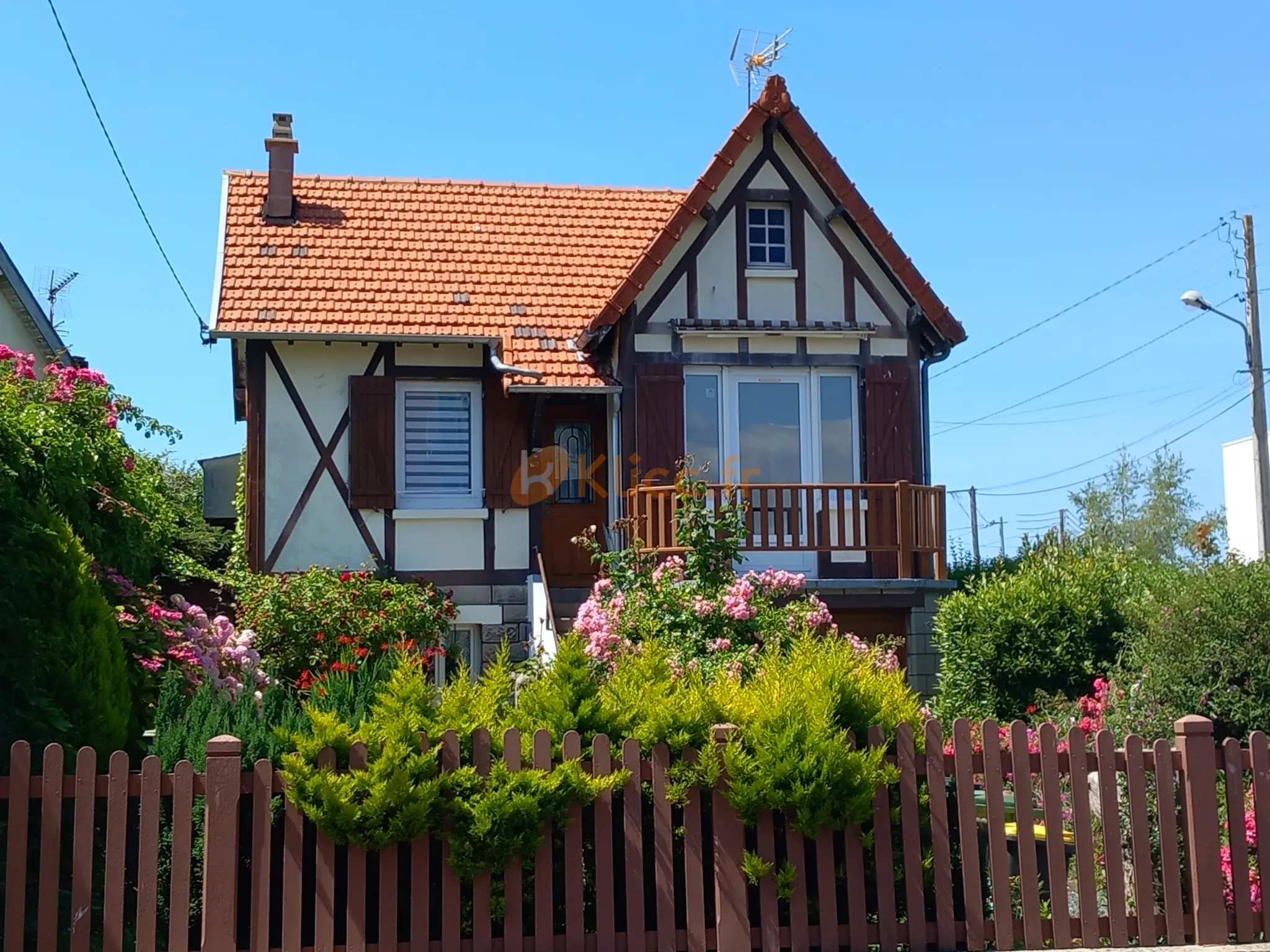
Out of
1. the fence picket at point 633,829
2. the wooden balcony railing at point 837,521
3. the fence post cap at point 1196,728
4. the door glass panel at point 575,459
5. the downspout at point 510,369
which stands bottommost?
the fence picket at point 633,829

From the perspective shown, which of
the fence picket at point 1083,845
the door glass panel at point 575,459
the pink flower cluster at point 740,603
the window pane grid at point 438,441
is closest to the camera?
the fence picket at point 1083,845

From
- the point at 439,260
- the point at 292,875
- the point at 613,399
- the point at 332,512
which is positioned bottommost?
the point at 292,875

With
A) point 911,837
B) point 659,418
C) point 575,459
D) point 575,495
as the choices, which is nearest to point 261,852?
point 911,837

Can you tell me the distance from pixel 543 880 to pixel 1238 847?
3546mm

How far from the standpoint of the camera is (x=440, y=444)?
16109 mm

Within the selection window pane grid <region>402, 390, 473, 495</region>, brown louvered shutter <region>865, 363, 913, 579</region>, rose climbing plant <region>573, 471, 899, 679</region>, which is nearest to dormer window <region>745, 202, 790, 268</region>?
brown louvered shutter <region>865, 363, 913, 579</region>

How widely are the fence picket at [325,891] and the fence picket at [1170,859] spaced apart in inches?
162

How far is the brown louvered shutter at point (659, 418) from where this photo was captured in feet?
49.8

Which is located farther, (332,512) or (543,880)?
(332,512)

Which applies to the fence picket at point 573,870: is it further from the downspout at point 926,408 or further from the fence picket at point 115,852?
the downspout at point 926,408

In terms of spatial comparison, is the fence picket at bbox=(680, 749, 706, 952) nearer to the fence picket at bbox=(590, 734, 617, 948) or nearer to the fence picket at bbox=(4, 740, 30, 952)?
the fence picket at bbox=(590, 734, 617, 948)

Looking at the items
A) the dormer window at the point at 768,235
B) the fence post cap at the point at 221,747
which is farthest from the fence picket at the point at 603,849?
the dormer window at the point at 768,235

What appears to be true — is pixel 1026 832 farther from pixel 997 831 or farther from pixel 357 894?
pixel 357 894

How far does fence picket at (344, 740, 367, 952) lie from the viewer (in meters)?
6.48
